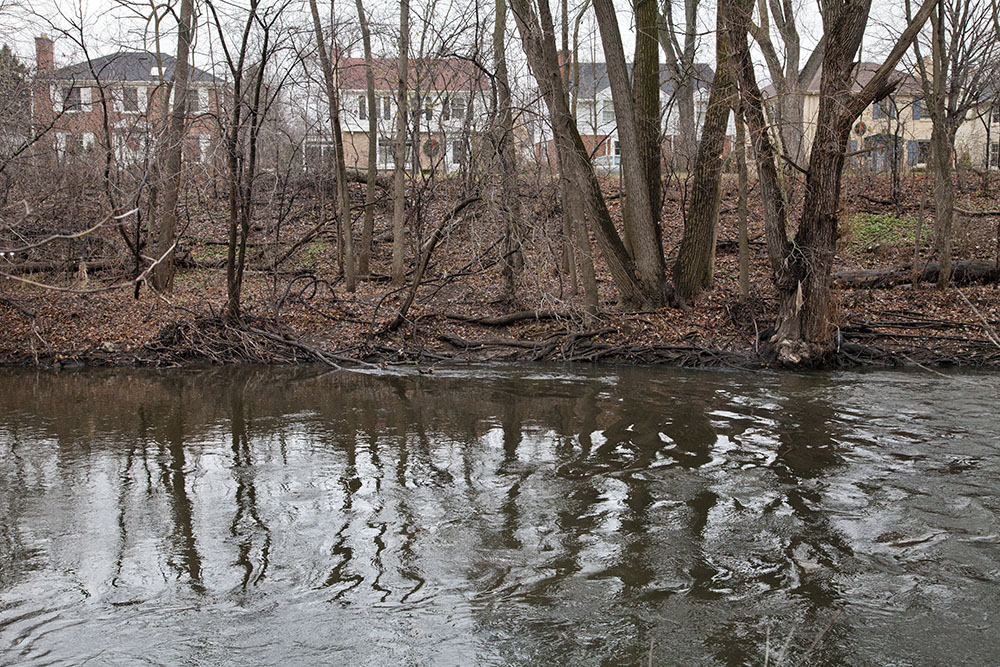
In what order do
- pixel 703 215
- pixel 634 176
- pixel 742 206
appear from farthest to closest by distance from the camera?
1. pixel 703 215
2. pixel 634 176
3. pixel 742 206

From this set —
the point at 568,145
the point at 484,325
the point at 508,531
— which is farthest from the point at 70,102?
the point at 508,531

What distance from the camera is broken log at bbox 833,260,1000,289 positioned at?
1923 cm

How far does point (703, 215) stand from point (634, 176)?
1.72 m

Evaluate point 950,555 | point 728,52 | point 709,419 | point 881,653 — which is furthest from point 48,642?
point 728,52

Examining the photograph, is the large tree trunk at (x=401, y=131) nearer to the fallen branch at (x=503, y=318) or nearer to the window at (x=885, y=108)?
the fallen branch at (x=503, y=318)

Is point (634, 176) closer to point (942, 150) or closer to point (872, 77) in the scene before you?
point (872, 77)

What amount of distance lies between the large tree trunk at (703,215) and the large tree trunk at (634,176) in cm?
50

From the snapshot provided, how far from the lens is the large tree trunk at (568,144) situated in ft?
53.6

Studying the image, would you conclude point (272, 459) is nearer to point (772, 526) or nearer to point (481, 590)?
point (481, 590)

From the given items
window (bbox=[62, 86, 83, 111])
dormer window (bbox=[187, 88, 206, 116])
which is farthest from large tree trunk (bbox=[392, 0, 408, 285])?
window (bbox=[62, 86, 83, 111])

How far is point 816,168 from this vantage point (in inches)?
574

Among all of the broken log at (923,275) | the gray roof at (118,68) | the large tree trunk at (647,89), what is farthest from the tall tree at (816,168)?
the gray roof at (118,68)

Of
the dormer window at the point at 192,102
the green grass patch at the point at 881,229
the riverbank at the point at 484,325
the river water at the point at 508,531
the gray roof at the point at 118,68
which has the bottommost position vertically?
the river water at the point at 508,531

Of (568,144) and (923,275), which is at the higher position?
(568,144)
